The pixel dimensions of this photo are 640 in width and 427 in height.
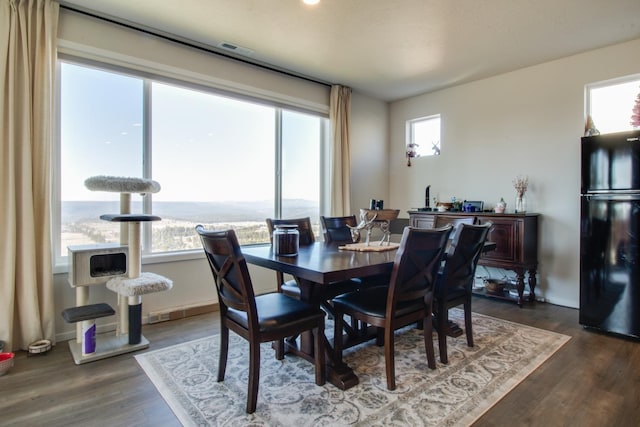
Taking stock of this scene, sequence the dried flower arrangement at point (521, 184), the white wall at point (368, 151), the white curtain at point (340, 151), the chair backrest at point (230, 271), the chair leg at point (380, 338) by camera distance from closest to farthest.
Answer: the chair backrest at point (230, 271) < the chair leg at point (380, 338) < the dried flower arrangement at point (521, 184) < the white curtain at point (340, 151) < the white wall at point (368, 151)

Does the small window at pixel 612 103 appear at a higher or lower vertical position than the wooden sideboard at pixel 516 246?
higher

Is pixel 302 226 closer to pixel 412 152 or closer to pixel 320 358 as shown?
pixel 320 358

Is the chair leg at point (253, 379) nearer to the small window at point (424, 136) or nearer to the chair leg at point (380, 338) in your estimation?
the chair leg at point (380, 338)

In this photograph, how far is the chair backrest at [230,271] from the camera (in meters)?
1.76

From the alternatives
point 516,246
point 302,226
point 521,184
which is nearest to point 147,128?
point 302,226

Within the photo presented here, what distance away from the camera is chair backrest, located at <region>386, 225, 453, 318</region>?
1.95 meters

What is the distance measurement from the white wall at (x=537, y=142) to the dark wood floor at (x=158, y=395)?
4.13 ft

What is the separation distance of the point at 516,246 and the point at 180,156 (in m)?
3.53

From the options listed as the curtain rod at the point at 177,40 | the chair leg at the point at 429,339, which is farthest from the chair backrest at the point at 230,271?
the curtain rod at the point at 177,40

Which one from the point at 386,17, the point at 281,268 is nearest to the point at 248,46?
the point at 386,17

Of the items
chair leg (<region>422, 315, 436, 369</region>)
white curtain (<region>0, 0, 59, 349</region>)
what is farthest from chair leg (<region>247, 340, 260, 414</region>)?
white curtain (<region>0, 0, 59, 349</region>)

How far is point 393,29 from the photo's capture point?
306 cm

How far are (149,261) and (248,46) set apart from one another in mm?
2246

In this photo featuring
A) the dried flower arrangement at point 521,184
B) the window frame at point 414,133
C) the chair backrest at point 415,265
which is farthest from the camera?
the window frame at point 414,133
